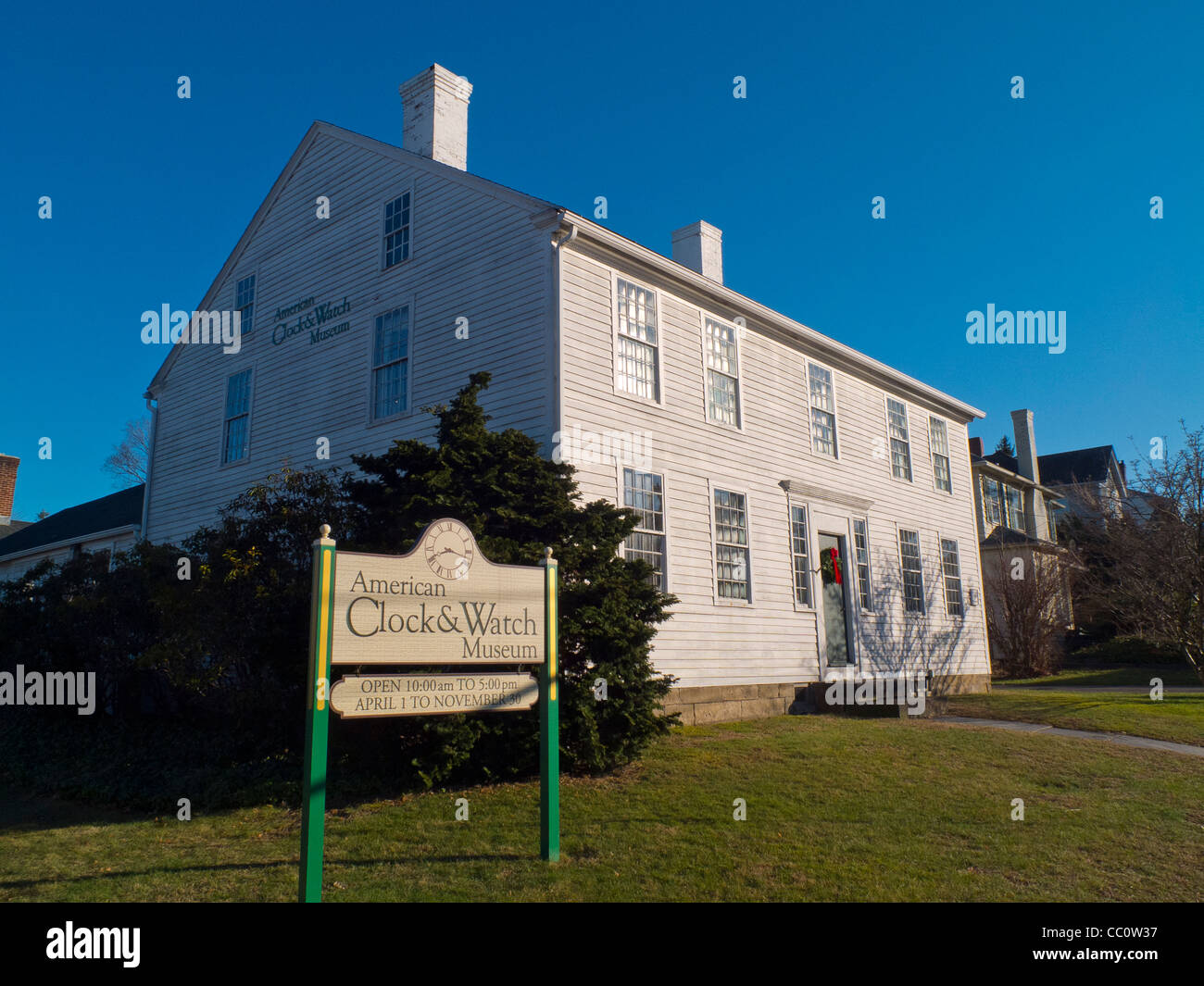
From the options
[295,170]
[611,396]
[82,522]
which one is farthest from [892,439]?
[82,522]

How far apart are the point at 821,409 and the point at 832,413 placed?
1.15ft

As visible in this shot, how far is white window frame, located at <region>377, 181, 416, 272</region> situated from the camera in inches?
571

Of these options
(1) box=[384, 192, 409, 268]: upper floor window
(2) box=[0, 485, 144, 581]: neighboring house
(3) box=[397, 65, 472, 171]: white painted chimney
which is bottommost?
(2) box=[0, 485, 144, 581]: neighboring house

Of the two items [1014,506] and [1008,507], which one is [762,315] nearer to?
[1008,507]

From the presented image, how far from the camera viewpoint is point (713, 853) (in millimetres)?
5945

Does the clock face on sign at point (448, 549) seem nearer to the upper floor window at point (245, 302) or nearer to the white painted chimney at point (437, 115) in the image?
the white painted chimney at point (437, 115)

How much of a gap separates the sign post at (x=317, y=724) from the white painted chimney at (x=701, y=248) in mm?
12175

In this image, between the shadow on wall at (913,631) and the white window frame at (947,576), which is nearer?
the shadow on wall at (913,631)

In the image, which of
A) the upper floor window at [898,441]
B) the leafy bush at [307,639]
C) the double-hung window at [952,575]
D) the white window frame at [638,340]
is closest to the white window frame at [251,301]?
the leafy bush at [307,639]

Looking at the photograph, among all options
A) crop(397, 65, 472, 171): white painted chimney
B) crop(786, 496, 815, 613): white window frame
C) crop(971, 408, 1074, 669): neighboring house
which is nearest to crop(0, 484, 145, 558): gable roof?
crop(397, 65, 472, 171): white painted chimney

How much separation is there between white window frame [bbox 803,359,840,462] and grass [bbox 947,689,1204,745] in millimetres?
5025

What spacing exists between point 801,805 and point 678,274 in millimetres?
8692

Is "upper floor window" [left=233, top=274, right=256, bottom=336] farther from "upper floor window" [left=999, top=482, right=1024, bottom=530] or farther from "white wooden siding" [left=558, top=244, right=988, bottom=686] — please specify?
"upper floor window" [left=999, top=482, right=1024, bottom=530]

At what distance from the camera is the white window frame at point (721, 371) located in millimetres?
14117
